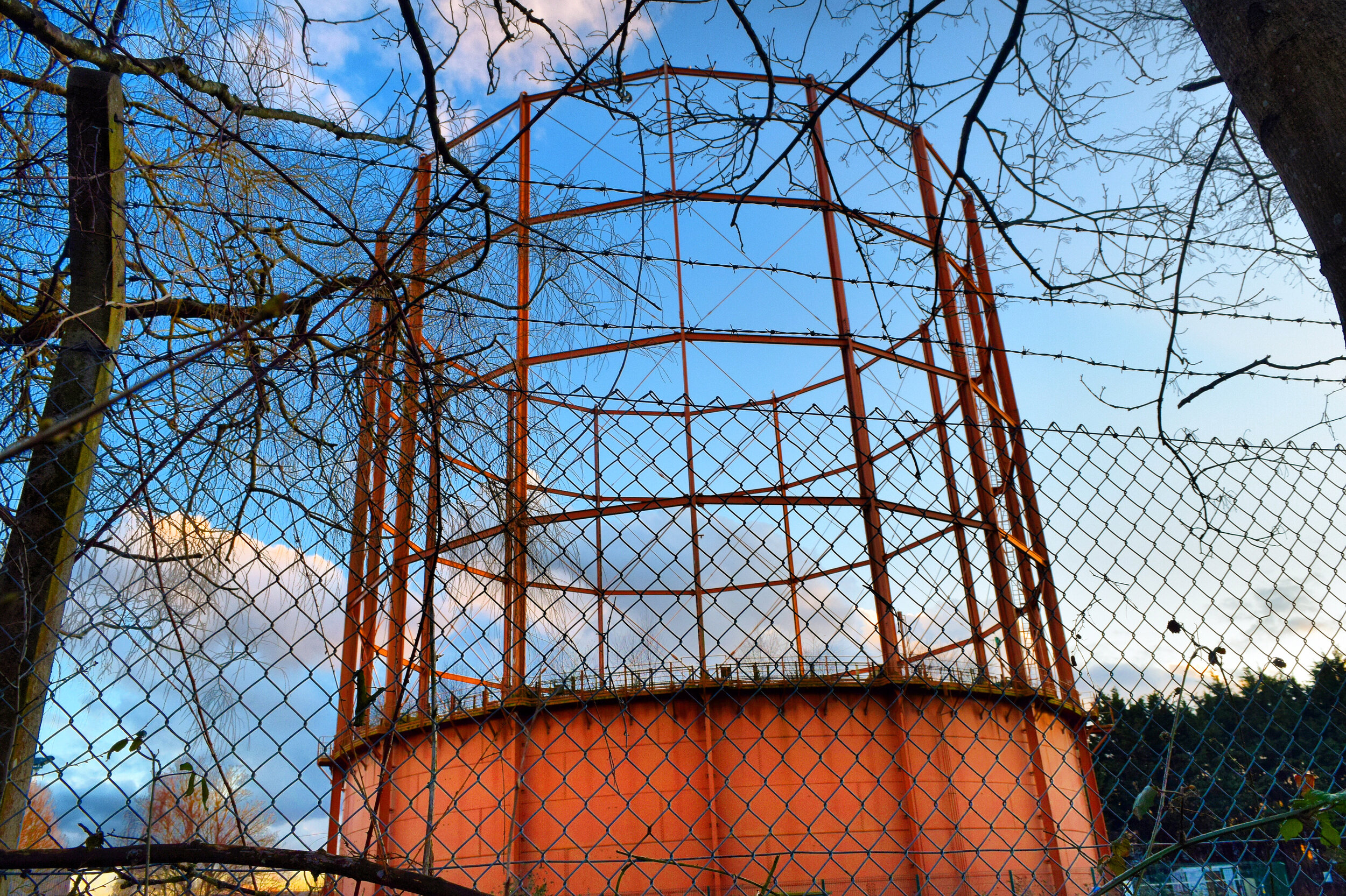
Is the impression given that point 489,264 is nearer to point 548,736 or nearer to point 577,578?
point 577,578

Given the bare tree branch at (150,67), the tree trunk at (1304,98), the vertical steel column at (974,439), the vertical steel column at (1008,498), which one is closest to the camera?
the tree trunk at (1304,98)

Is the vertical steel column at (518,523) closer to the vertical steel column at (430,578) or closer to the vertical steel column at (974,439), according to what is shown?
the vertical steel column at (430,578)

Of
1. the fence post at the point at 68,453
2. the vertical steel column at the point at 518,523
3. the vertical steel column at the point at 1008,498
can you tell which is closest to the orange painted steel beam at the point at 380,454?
the vertical steel column at the point at 518,523

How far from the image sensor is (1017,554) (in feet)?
25.7

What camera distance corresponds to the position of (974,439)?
130 inches

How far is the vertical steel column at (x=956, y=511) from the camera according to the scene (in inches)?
109

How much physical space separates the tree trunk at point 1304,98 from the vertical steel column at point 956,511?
857 millimetres

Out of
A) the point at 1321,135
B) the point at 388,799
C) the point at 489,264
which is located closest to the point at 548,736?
the point at 388,799

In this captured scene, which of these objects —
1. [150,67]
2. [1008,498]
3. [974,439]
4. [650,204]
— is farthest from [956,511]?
[150,67]

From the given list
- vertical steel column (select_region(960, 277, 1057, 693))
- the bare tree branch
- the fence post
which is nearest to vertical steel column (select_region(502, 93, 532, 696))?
the bare tree branch

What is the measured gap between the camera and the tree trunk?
4.00 feet

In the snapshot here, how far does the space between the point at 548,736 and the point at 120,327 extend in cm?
507

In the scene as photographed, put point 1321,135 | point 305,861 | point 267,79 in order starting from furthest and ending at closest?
point 267,79
point 305,861
point 1321,135

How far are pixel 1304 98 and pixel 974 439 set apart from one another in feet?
6.94
